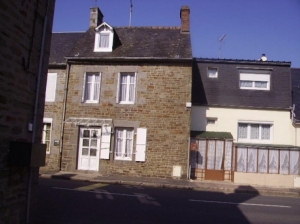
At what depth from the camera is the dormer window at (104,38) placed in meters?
17.4

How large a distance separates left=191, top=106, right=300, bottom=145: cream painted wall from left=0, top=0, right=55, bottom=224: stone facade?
12489mm

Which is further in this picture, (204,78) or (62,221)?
(204,78)

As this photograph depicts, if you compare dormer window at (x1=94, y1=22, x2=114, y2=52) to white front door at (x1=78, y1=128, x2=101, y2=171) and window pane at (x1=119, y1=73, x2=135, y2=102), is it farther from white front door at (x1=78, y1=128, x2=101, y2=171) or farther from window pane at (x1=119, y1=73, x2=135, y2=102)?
white front door at (x1=78, y1=128, x2=101, y2=171)

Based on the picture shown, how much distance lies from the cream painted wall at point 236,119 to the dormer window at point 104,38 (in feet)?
19.1

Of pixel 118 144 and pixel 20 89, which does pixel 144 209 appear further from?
pixel 118 144

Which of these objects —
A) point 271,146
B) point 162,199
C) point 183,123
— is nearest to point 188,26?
point 183,123

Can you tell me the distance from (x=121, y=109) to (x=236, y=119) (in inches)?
246

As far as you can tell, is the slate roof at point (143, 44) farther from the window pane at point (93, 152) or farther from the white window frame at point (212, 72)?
the window pane at point (93, 152)

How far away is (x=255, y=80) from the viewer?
59.1 ft

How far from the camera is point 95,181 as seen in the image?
13.8 m

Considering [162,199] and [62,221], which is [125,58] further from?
[62,221]

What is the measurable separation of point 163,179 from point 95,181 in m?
3.32

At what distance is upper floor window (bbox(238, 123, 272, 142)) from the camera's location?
17219 mm

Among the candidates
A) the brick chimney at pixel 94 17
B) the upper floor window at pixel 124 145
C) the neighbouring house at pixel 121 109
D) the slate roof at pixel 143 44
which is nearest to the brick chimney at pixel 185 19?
the slate roof at pixel 143 44
